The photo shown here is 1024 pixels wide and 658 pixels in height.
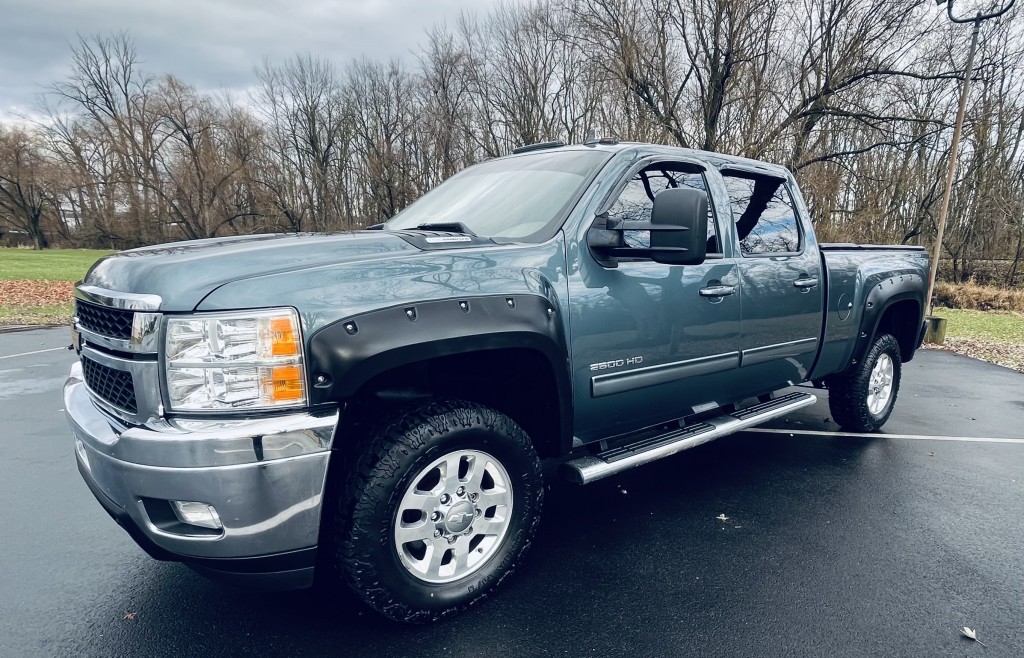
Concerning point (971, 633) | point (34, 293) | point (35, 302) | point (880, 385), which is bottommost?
point (971, 633)

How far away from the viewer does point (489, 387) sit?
9.37ft

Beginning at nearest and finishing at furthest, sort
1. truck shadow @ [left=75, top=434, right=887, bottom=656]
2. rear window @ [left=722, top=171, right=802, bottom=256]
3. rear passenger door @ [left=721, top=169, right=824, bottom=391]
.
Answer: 1. truck shadow @ [left=75, top=434, right=887, bottom=656]
2. rear passenger door @ [left=721, top=169, right=824, bottom=391]
3. rear window @ [left=722, top=171, right=802, bottom=256]

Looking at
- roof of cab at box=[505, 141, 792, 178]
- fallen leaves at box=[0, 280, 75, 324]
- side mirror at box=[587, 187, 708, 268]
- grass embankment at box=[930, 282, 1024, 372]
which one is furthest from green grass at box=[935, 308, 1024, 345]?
fallen leaves at box=[0, 280, 75, 324]

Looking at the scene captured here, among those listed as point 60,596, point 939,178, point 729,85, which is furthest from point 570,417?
point 939,178

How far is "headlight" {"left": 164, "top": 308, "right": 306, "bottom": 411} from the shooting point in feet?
6.36

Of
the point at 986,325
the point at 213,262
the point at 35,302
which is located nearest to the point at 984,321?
the point at 986,325

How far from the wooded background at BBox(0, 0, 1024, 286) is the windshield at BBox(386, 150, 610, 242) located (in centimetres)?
1532

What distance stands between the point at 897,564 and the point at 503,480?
6.58 feet

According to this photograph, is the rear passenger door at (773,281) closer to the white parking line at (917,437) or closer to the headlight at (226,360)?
the white parking line at (917,437)

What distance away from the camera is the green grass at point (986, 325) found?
12092mm

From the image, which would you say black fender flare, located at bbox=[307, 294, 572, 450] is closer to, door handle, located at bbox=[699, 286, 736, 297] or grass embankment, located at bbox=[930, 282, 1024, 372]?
door handle, located at bbox=[699, 286, 736, 297]

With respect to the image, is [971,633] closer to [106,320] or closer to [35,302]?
[106,320]

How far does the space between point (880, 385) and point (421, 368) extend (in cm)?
445

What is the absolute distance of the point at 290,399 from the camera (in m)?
1.99
